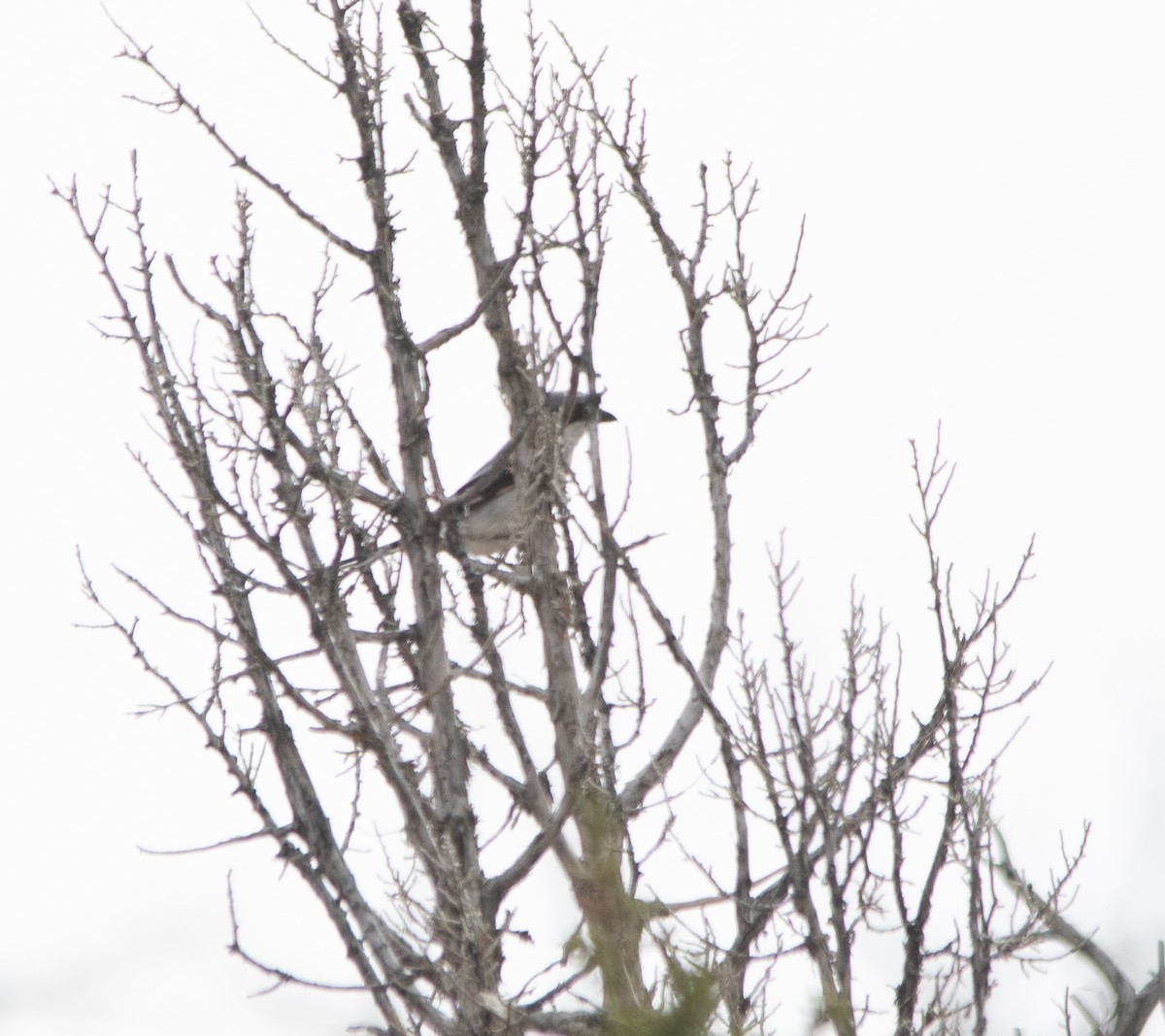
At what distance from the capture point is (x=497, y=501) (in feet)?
26.8

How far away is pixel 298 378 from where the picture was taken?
4.51 metres

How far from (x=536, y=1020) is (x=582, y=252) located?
2.51m

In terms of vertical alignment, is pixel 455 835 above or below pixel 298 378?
below

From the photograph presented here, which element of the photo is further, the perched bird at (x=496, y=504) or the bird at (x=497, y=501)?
A: the perched bird at (x=496, y=504)

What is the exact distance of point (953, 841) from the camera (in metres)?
4.20

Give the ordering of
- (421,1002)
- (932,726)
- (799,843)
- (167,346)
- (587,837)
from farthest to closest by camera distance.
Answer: (932,726) < (167,346) < (799,843) < (421,1002) < (587,837)

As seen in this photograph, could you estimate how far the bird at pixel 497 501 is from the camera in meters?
4.74

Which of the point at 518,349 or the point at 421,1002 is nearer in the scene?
the point at 421,1002

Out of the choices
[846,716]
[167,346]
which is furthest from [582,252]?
[846,716]

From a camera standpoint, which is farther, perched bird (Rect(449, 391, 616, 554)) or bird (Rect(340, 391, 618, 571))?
perched bird (Rect(449, 391, 616, 554))

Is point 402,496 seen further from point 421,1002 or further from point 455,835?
point 421,1002

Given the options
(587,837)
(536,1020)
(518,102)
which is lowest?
(587,837)

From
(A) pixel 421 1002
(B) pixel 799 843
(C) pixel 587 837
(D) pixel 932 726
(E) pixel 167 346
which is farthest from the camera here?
(D) pixel 932 726

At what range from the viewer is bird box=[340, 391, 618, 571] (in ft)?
15.5
